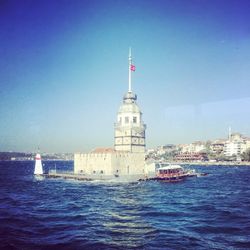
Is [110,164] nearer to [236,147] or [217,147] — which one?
[236,147]

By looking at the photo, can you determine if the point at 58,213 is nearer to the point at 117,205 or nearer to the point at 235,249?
the point at 117,205

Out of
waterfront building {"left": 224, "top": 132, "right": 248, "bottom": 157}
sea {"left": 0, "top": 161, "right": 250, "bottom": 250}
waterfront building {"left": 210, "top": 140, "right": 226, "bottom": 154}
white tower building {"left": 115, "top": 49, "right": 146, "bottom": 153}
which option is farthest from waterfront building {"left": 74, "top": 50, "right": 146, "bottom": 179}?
waterfront building {"left": 210, "top": 140, "right": 226, "bottom": 154}

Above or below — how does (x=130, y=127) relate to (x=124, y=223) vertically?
above

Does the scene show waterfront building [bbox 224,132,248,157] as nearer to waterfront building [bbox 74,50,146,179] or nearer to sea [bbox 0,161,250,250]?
waterfront building [bbox 74,50,146,179]

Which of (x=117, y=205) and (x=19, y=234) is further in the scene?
(x=117, y=205)

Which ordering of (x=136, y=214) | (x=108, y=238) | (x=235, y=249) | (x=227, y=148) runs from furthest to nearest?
(x=227, y=148) < (x=136, y=214) < (x=108, y=238) < (x=235, y=249)

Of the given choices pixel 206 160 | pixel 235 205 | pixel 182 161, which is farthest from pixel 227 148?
pixel 235 205

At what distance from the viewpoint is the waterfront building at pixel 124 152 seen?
59419 mm

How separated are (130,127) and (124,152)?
5.50m

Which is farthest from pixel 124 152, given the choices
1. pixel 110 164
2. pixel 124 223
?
pixel 124 223

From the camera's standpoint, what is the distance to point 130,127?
6462 centimetres

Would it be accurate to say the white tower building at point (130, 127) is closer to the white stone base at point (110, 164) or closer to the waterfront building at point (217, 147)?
the white stone base at point (110, 164)

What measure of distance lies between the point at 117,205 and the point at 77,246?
48.9ft

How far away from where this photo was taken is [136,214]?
27.7 meters
